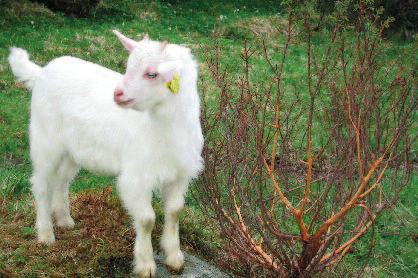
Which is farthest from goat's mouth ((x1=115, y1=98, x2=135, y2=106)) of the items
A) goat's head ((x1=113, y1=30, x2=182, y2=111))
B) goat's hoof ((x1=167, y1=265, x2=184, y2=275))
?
goat's hoof ((x1=167, y1=265, x2=184, y2=275))

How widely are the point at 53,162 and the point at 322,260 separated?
6.95 ft

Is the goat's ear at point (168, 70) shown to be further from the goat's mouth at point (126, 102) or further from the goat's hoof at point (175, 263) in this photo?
the goat's hoof at point (175, 263)

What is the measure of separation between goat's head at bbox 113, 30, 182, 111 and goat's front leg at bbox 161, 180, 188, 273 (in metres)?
0.77

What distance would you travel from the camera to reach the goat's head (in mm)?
2711

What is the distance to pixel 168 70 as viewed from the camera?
9.00ft

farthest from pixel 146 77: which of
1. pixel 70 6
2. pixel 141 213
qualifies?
pixel 70 6

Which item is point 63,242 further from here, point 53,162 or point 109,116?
point 109,116

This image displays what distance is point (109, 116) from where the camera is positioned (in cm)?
323

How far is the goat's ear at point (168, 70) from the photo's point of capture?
2729 millimetres

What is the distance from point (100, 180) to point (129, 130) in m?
2.87

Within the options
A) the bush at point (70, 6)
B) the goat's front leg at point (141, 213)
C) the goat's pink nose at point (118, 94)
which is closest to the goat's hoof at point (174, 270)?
the goat's front leg at point (141, 213)

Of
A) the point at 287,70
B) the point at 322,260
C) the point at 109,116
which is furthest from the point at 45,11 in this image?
the point at 322,260

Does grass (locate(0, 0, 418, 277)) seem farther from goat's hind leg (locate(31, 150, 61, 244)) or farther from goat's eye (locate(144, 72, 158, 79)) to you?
goat's eye (locate(144, 72, 158, 79))

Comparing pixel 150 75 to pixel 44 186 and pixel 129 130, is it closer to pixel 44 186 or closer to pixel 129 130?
pixel 129 130
